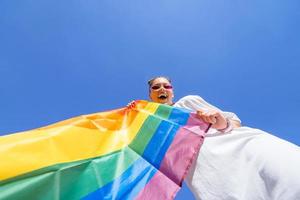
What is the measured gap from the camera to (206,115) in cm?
234

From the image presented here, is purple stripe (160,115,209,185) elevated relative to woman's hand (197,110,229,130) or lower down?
lower down

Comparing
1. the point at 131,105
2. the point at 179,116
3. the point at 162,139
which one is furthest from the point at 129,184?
the point at 131,105

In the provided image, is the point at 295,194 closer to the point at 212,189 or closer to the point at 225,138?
the point at 212,189

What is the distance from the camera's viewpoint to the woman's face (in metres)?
3.34

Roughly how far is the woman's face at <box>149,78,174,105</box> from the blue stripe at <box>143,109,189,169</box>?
557 mm

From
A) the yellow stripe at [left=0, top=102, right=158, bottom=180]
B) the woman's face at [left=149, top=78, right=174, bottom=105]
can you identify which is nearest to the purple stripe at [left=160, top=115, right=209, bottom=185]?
the yellow stripe at [left=0, top=102, right=158, bottom=180]

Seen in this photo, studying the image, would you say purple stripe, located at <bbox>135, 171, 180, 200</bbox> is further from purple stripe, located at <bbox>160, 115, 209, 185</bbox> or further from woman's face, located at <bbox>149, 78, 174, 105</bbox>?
woman's face, located at <bbox>149, 78, 174, 105</bbox>

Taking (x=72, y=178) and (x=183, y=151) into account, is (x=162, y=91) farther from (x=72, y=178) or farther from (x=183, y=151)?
(x=72, y=178)

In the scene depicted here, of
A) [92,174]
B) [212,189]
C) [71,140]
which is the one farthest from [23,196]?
[212,189]

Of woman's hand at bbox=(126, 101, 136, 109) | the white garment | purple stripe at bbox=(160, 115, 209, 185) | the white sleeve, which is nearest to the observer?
the white garment

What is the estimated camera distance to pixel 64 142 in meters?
2.40

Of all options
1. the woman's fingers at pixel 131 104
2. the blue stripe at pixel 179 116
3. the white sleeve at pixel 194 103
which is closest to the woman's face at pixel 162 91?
the woman's fingers at pixel 131 104

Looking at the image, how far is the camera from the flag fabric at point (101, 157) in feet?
6.42

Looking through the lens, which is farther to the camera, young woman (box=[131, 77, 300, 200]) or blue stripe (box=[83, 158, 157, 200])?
blue stripe (box=[83, 158, 157, 200])
